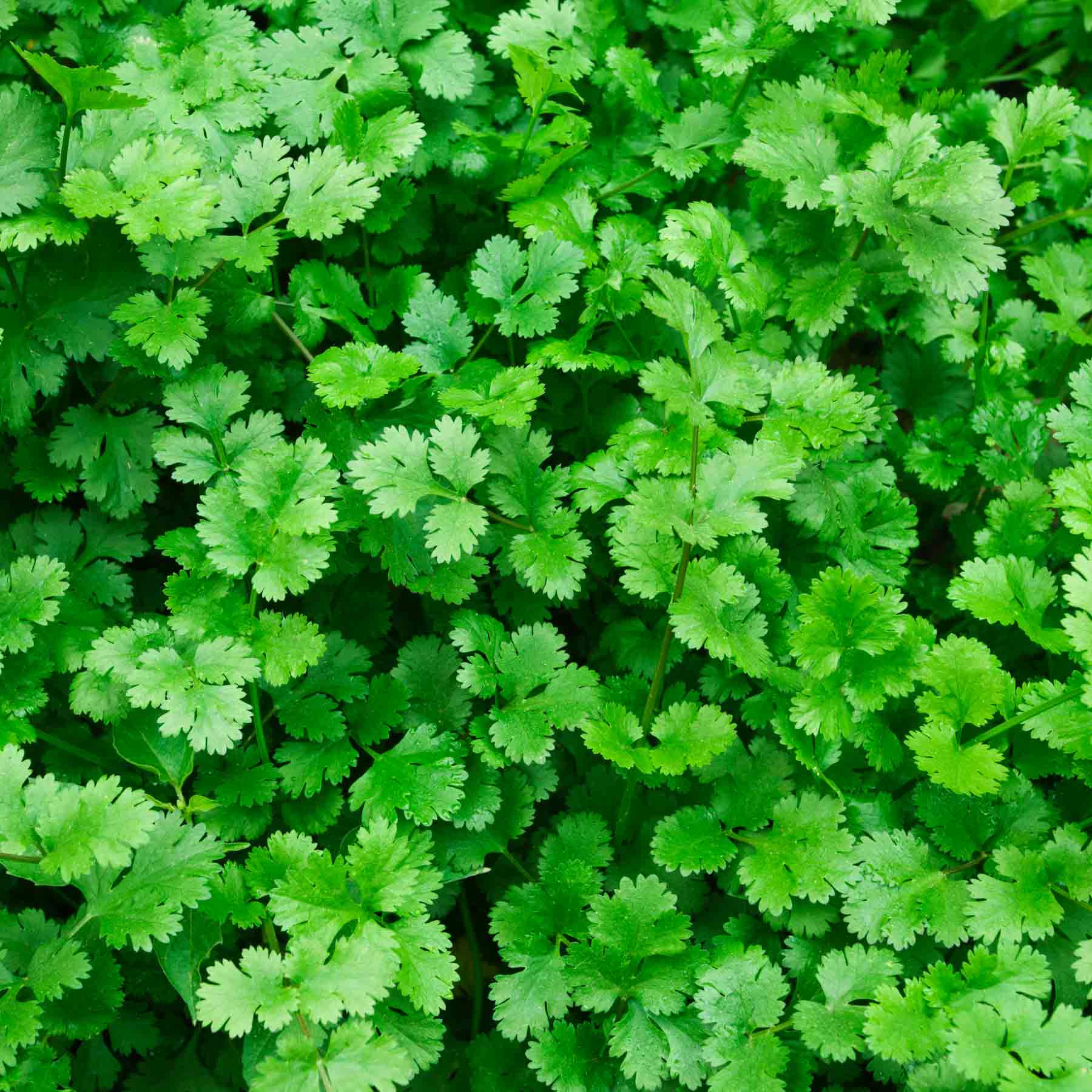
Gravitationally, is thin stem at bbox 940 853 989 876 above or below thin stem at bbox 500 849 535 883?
above

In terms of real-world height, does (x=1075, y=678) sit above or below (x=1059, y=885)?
above

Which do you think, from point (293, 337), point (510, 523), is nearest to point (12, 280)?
point (293, 337)

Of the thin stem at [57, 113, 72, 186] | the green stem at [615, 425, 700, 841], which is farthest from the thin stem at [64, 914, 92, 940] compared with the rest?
the thin stem at [57, 113, 72, 186]

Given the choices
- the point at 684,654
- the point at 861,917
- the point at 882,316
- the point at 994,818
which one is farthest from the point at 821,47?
the point at 861,917

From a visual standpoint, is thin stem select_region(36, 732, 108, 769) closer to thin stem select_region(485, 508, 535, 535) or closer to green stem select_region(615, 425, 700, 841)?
thin stem select_region(485, 508, 535, 535)

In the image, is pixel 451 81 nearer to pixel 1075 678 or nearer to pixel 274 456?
pixel 274 456
